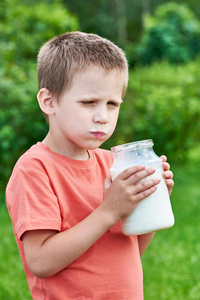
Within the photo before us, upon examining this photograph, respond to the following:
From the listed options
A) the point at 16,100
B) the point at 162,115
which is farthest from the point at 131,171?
the point at 162,115

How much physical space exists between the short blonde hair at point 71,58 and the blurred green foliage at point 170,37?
47.3 ft

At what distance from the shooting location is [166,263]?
166 inches

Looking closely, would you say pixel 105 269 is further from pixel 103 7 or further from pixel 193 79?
pixel 103 7

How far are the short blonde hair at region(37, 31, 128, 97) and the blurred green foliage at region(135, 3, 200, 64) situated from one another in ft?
47.3

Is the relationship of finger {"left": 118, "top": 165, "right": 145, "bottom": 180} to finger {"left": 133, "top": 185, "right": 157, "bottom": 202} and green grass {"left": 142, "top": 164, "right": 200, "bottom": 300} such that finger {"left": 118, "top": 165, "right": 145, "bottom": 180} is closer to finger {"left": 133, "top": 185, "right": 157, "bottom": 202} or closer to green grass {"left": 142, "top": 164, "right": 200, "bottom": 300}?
finger {"left": 133, "top": 185, "right": 157, "bottom": 202}

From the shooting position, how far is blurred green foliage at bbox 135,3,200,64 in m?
15.9

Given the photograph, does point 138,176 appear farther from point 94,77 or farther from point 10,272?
point 10,272

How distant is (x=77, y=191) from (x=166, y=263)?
2.81 meters

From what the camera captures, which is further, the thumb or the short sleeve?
the thumb

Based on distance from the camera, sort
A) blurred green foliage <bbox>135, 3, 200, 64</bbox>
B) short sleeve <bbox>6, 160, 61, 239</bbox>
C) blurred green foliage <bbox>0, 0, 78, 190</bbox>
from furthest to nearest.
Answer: blurred green foliage <bbox>135, 3, 200, 64</bbox> < blurred green foliage <bbox>0, 0, 78, 190</bbox> < short sleeve <bbox>6, 160, 61, 239</bbox>

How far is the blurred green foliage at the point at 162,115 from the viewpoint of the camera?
7230mm

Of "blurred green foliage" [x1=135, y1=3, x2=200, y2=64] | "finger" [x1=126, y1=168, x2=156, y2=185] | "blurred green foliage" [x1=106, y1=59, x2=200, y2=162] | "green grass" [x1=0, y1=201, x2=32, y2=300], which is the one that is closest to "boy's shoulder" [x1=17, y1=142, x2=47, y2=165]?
"finger" [x1=126, y1=168, x2=156, y2=185]

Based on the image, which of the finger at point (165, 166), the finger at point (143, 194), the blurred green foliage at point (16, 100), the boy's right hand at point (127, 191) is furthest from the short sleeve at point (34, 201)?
the blurred green foliage at point (16, 100)

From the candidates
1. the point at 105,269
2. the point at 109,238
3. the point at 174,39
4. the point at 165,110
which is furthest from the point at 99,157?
the point at 174,39
